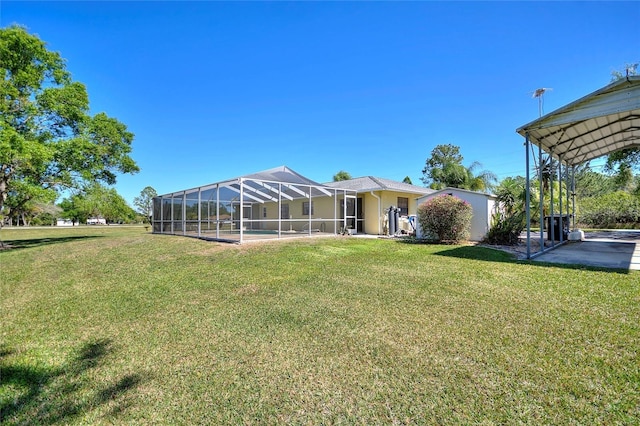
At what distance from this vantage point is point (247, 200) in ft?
68.1

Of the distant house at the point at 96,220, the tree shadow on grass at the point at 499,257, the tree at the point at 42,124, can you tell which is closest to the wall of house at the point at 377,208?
the tree shadow on grass at the point at 499,257

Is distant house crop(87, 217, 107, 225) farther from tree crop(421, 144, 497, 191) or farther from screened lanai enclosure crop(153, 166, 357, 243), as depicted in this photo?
tree crop(421, 144, 497, 191)

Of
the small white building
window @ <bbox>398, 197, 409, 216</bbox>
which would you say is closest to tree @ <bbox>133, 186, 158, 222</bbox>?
window @ <bbox>398, 197, 409, 216</bbox>

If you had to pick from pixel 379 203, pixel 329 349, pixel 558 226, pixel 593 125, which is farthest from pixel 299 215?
pixel 329 349

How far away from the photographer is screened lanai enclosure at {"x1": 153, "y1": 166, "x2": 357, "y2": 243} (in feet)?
45.9

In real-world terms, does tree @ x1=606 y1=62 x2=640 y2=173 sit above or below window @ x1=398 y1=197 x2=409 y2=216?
above

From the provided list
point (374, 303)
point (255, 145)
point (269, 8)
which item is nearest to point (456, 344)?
point (374, 303)

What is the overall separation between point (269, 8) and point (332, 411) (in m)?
11.8

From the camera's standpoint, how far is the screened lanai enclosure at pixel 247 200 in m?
14.0

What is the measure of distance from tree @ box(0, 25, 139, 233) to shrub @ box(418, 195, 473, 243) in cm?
1579

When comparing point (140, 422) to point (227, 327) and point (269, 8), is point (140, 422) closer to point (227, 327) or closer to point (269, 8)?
point (227, 327)

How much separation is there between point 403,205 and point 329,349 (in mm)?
15047

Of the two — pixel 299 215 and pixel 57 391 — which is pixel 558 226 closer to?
pixel 299 215

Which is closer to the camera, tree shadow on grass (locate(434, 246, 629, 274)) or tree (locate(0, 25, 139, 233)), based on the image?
tree shadow on grass (locate(434, 246, 629, 274))
